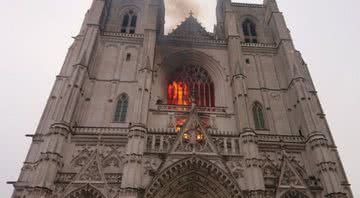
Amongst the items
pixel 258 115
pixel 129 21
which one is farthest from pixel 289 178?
pixel 129 21

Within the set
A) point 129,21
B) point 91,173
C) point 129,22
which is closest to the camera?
point 91,173

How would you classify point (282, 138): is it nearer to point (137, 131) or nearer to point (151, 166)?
point (151, 166)

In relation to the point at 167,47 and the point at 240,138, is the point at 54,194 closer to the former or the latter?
the point at 240,138

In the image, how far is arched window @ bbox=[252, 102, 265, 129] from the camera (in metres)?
20.7

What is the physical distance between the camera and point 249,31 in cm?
2828

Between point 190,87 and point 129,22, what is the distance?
9.70 meters

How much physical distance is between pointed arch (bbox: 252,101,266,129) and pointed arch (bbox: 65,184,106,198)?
12267 mm

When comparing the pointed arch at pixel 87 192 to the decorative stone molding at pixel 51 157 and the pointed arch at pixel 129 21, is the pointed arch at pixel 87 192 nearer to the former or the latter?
the decorative stone molding at pixel 51 157

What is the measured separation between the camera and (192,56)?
24.9 m

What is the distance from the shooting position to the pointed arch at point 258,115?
814 inches

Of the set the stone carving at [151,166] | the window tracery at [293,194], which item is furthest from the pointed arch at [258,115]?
the stone carving at [151,166]

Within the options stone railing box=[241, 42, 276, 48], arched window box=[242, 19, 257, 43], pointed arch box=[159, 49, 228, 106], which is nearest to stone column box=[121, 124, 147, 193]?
pointed arch box=[159, 49, 228, 106]

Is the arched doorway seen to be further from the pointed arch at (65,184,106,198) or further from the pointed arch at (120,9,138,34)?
the pointed arch at (120,9,138,34)

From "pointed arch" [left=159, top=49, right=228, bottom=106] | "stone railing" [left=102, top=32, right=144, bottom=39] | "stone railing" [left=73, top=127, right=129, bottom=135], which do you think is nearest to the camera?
"stone railing" [left=73, top=127, right=129, bottom=135]
